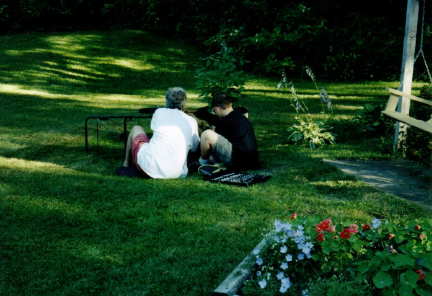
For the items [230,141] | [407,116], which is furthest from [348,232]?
[230,141]

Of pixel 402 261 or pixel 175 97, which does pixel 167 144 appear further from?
pixel 402 261

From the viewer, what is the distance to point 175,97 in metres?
7.03

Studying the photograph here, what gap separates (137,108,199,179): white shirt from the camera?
6684mm

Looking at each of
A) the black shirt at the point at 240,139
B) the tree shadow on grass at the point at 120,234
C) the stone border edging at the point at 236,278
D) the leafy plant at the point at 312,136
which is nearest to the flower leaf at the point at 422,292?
the stone border edging at the point at 236,278

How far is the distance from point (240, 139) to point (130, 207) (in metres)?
2.14

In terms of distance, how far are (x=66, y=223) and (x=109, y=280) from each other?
132 centimetres

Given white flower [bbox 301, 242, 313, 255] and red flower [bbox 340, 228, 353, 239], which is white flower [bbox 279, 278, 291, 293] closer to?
white flower [bbox 301, 242, 313, 255]

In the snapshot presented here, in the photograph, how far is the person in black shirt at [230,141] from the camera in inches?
284

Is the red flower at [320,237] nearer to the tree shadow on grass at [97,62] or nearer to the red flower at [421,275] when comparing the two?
the red flower at [421,275]

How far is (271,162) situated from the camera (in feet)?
25.2

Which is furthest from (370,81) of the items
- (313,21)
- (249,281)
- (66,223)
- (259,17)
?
(249,281)

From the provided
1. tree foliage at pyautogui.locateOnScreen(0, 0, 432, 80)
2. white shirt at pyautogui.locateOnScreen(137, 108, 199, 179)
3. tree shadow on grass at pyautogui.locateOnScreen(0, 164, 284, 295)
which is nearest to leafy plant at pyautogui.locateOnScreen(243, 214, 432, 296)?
tree shadow on grass at pyautogui.locateOnScreen(0, 164, 284, 295)

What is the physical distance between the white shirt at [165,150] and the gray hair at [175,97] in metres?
0.16

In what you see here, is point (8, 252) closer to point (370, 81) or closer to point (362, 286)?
point (362, 286)
